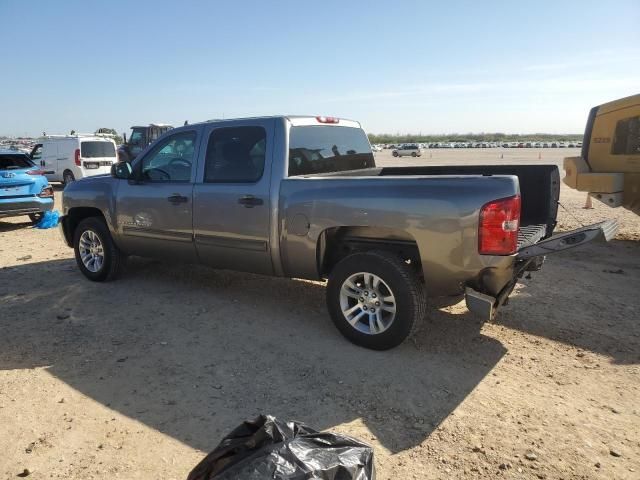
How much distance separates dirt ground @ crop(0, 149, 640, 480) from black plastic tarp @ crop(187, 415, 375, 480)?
26.7 inches

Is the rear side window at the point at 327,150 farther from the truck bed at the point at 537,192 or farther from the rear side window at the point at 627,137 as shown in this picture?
the rear side window at the point at 627,137

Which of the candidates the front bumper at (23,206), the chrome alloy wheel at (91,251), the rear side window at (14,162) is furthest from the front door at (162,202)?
the rear side window at (14,162)

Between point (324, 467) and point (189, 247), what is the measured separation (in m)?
3.61

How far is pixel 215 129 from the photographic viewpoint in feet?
16.4

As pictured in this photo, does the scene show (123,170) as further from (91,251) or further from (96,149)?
(96,149)

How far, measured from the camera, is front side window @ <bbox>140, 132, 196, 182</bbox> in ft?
17.0

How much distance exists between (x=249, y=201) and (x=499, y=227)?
225 centimetres

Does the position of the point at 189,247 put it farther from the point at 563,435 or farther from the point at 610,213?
the point at 610,213

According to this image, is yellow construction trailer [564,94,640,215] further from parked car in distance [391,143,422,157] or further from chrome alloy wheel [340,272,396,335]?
parked car in distance [391,143,422,157]

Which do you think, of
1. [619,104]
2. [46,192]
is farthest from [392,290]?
[46,192]

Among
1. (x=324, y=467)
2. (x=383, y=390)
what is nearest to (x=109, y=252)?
(x=383, y=390)

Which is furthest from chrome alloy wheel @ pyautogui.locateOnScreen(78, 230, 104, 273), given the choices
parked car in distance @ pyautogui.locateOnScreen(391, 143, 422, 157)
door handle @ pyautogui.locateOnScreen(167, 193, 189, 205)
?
parked car in distance @ pyautogui.locateOnScreen(391, 143, 422, 157)

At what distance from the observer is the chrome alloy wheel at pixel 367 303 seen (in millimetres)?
3967

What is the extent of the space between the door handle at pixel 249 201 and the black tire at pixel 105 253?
2256 mm
